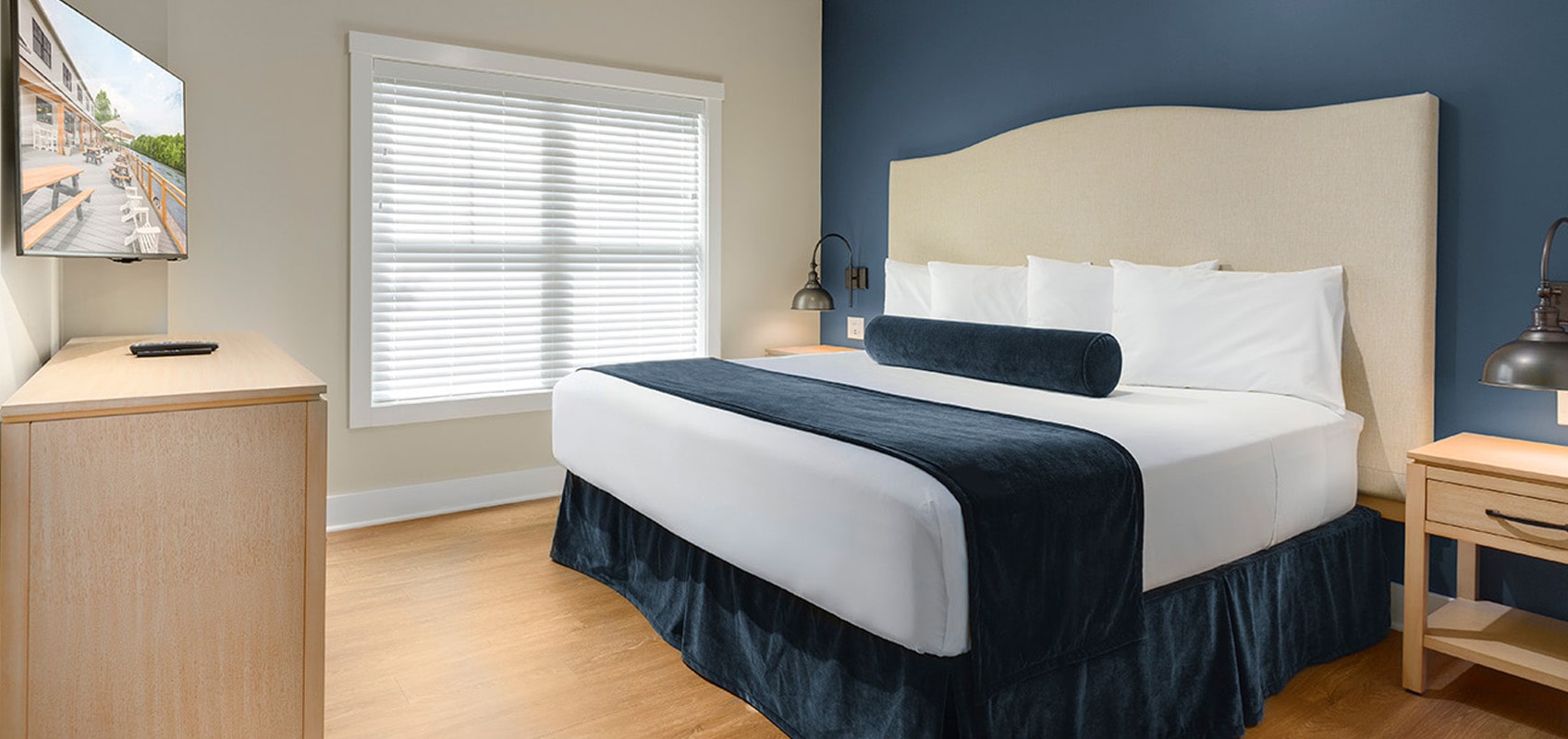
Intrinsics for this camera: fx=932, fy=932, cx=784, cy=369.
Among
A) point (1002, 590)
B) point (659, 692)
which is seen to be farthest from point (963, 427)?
point (659, 692)

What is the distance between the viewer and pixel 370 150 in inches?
147

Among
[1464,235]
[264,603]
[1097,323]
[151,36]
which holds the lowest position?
[264,603]

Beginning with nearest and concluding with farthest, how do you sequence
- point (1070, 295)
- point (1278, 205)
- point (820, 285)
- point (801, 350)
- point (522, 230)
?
point (1278, 205) < point (1070, 295) < point (522, 230) < point (801, 350) < point (820, 285)

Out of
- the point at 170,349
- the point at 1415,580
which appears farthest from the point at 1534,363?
the point at 170,349

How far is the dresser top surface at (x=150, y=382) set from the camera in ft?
5.10

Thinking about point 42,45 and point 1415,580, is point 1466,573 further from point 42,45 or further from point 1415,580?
point 42,45

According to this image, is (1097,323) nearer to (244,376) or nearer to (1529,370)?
(1529,370)

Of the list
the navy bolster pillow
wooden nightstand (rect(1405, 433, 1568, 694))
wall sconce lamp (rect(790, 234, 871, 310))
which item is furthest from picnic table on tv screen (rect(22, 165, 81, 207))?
wooden nightstand (rect(1405, 433, 1568, 694))

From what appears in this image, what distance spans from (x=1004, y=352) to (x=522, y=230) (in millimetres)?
2288

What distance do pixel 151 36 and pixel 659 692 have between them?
2697 millimetres

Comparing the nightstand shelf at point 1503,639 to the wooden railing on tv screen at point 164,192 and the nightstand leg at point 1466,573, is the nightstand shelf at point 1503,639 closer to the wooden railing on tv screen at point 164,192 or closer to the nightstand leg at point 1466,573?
the nightstand leg at point 1466,573

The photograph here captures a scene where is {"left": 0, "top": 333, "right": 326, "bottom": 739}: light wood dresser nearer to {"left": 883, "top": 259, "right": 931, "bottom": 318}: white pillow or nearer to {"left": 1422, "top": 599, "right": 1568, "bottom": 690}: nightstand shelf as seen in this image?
Answer: {"left": 1422, "top": 599, "right": 1568, "bottom": 690}: nightstand shelf

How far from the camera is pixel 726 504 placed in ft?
7.13

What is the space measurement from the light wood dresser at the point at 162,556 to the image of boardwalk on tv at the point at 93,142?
0.47 metres
